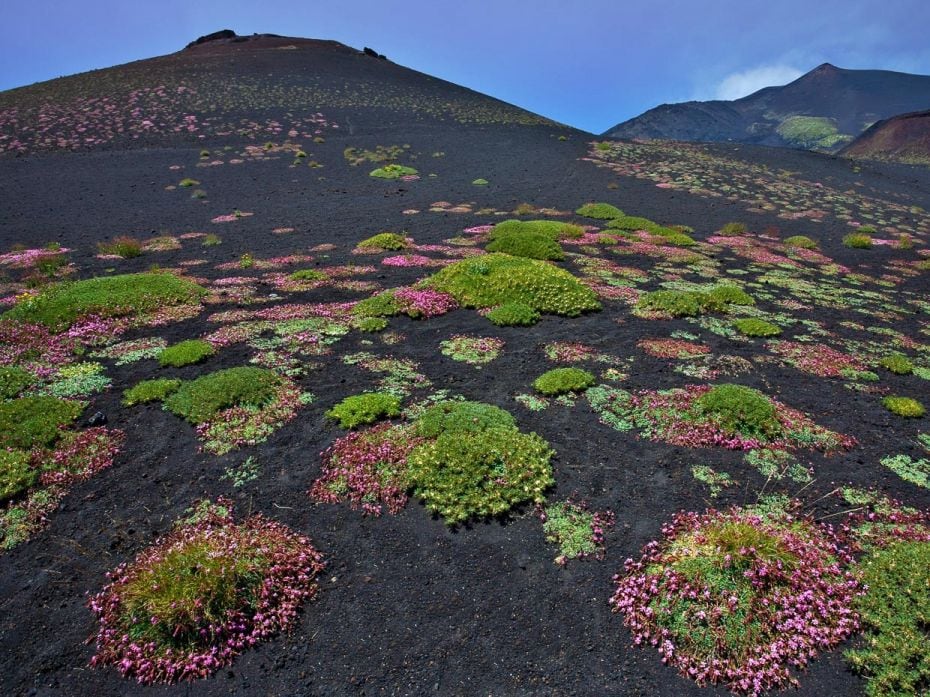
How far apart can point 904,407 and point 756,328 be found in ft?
15.1

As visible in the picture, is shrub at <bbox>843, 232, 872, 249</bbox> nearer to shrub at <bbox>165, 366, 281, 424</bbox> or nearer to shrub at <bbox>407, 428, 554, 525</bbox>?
shrub at <bbox>407, 428, 554, 525</bbox>

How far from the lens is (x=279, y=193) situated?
37969 mm

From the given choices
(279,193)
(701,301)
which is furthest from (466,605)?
(279,193)

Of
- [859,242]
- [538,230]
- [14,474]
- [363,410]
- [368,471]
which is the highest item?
[538,230]

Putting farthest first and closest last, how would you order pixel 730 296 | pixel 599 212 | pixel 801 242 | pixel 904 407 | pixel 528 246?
1. pixel 599 212
2. pixel 801 242
3. pixel 528 246
4. pixel 730 296
5. pixel 904 407

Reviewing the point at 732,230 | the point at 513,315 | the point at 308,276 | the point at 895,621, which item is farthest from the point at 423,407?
the point at 732,230

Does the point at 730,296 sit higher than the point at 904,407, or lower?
higher

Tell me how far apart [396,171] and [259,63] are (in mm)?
63396

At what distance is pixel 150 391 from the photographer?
10531 mm

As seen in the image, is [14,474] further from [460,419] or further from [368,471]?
[460,419]

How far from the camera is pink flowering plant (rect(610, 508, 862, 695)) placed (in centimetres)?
543

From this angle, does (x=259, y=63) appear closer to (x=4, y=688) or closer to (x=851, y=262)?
(x=851, y=262)

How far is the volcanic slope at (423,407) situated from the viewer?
5742 mm

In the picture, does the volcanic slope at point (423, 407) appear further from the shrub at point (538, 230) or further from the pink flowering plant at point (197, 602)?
the shrub at point (538, 230)
